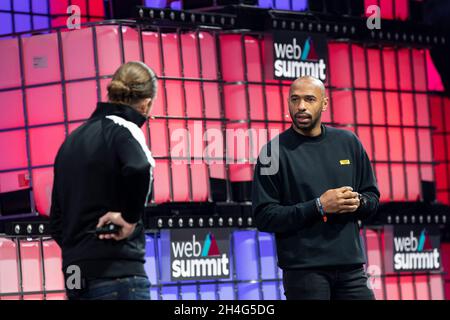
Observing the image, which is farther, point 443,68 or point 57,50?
point 443,68

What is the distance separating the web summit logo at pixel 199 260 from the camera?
290 inches

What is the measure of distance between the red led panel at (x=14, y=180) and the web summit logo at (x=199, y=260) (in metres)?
1.06

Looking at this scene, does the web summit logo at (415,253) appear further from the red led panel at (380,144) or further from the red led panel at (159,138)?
the red led panel at (159,138)

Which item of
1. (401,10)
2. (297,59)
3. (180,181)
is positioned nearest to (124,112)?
(180,181)

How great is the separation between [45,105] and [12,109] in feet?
0.73

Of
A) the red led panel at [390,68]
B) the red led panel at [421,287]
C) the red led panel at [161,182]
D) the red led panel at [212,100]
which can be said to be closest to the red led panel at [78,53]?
the red led panel at [161,182]

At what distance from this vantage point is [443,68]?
9.28 metres

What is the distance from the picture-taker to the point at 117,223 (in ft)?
14.0

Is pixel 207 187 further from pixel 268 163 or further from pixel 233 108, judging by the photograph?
pixel 268 163

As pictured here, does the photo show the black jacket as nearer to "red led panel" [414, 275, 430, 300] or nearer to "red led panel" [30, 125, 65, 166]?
"red led panel" [30, 125, 65, 166]

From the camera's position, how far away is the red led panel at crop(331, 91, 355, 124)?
8.10 metres

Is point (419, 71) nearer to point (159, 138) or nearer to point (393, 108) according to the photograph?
point (393, 108)

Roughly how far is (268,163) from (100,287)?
1.28 m
